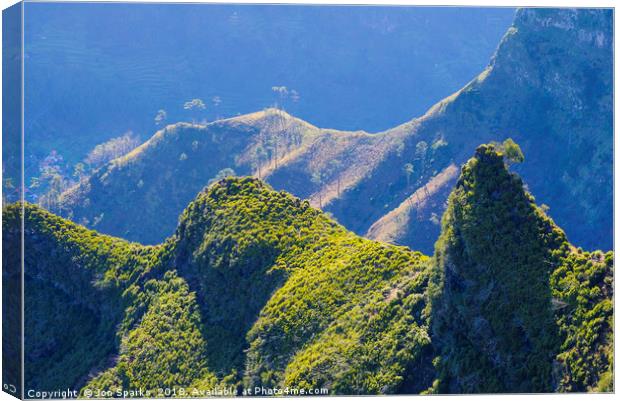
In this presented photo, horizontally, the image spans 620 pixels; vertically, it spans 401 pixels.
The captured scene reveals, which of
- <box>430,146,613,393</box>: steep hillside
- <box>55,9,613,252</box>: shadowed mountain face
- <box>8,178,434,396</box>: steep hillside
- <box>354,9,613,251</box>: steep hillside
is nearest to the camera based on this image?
<box>430,146,613,393</box>: steep hillside

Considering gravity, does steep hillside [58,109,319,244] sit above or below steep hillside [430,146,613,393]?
above

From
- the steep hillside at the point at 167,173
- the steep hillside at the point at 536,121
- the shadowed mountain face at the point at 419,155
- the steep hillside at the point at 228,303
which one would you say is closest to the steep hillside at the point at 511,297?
the steep hillside at the point at 228,303

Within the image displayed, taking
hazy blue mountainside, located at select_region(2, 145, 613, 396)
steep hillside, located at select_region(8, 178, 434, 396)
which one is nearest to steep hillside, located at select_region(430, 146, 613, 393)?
hazy blue mountainside, located at select_region(2, 145, 613, 396)

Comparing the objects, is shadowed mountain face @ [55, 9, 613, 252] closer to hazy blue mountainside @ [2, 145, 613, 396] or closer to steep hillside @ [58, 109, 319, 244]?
steep hillside @ [58, 109, 319, 244]

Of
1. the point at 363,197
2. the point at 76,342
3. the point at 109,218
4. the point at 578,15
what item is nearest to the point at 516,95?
the point at 578,15

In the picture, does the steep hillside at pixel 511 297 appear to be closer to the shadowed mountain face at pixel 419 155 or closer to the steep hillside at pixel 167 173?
the shadowed mountain face at pixel 419 155

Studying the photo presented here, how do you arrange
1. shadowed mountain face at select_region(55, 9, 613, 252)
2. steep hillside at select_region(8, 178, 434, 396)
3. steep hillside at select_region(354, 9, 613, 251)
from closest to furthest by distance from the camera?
1. steep hillside at select_region(8, 178, 434, 396)
2. steep hillside at select_region(354, 9, 613, 251)
3. shadowed mountain face at select_region(55, 9, 613, 252)

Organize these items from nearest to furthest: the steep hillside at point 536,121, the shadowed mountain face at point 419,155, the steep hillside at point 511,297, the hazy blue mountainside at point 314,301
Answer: the steep hillside at point 511,297 < the hazy blue mountainside at point 314,301 < the steep hillside at point 536,121 < the shadowed mountain face at point 419,155

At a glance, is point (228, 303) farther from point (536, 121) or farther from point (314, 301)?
point (536, 121)
